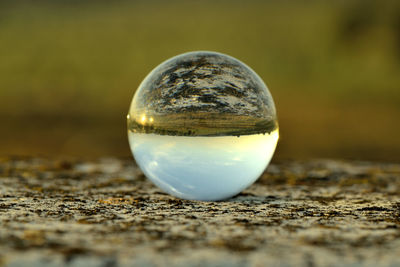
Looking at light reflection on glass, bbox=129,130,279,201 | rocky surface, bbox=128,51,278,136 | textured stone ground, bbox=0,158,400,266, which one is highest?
rocky surface, bbox=128,51,278,136

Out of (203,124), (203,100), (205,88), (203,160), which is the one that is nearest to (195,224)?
(203,160)

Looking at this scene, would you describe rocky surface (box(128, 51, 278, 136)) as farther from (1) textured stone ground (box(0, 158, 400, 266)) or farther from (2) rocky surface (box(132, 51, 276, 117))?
(1) textured stone ground (box(0, 158, 400, 266))

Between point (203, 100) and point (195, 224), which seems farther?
point (203, 100)

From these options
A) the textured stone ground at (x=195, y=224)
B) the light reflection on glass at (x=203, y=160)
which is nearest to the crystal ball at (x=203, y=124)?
the light reflection on glass at (x=203, y=160)

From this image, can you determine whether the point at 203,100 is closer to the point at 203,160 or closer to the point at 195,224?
the point at 203,160

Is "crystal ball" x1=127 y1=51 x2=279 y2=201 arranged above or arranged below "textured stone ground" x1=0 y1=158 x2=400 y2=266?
above

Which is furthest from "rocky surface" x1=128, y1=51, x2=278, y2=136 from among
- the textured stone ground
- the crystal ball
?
the textured stone ground
